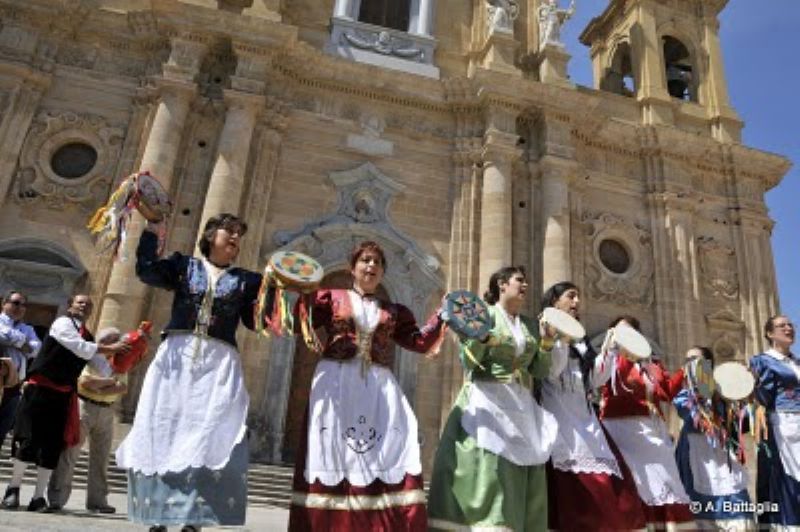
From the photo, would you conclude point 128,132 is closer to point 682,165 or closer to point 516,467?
point 516,467

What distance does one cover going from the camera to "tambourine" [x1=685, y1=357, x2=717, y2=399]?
544 cm

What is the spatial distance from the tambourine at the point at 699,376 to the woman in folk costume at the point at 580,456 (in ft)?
3.97

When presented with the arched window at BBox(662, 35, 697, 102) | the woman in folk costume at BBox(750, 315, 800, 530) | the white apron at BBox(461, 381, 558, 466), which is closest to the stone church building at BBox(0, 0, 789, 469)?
the arched window at BBox(662, 35, 697, 102)

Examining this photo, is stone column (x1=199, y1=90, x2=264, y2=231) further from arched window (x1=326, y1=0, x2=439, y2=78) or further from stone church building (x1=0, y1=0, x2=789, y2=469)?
arched window (x1=326, y1=0, x2=439, y2=78)

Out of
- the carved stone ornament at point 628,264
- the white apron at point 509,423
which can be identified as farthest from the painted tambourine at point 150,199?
the carved stone ornament at point 628,264

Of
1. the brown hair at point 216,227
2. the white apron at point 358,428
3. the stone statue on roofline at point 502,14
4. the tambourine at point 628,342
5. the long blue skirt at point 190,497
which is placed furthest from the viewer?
the stone statue on roofline at point 502,14

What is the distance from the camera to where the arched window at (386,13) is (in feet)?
50.5

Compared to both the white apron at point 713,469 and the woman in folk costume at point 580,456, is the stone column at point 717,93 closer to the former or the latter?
the white apron at point 713,469

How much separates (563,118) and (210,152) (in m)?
7.64

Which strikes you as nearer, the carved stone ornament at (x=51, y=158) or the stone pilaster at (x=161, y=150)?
the stone pilaster at (x=161, y=150)

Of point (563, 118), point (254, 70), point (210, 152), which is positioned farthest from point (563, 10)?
point (210, 152)

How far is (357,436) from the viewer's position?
142 inches

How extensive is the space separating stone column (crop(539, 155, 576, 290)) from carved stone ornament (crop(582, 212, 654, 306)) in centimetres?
95

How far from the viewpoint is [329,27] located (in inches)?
574
